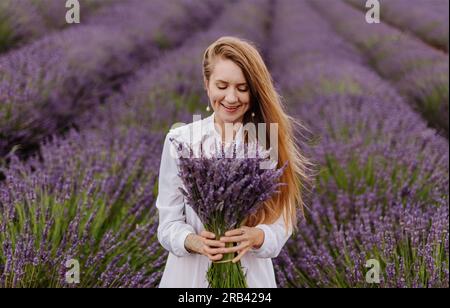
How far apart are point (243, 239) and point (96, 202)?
95 cm

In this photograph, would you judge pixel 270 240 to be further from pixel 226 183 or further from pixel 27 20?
pixel 27 20

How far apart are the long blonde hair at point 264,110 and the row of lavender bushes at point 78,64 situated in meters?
1.43

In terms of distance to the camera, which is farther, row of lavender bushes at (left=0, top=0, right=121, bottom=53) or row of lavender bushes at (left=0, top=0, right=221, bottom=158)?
row of lavender bushes at (left=0, top=0, right=121, bottom=53)

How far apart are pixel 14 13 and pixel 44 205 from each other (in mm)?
2662

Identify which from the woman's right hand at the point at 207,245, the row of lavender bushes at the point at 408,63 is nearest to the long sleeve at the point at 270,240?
the woman's right hand at the point at 207,245

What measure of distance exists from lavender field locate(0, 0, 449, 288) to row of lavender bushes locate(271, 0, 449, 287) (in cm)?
1

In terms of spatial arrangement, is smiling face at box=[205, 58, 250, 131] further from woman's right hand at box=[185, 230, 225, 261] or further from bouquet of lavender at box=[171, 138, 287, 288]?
woman's right hand at box=[185, 230, 225, 261]

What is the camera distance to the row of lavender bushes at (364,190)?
1.98 meters

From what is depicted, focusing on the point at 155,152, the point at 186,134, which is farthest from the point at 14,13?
the point at 186,134

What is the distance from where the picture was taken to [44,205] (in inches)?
81.5

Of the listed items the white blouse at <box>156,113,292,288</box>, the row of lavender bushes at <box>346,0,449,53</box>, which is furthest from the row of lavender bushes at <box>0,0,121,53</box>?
the row of lavender bushes at <box>346,0,449,53</box>

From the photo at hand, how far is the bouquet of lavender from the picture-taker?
1147 millimetres

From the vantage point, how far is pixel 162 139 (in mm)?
3055
